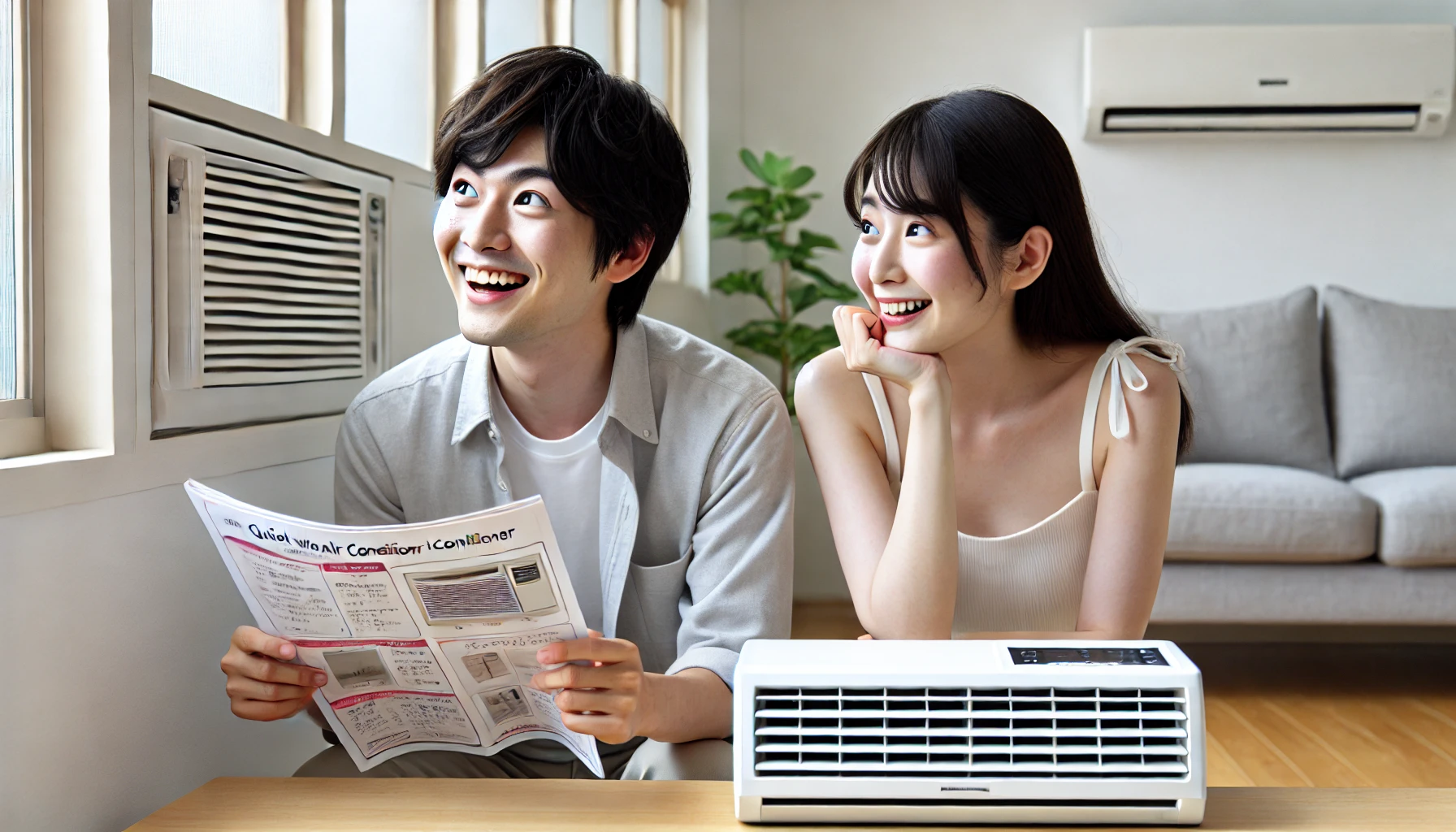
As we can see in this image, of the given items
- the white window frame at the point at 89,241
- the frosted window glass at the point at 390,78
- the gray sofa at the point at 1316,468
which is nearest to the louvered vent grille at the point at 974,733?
the white window frame at the point at 89,241

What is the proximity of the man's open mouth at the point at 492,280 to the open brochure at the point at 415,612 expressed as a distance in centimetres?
35

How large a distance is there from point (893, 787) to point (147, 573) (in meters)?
0.75

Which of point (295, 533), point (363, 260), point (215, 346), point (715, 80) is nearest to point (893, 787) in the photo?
point (295, 533)

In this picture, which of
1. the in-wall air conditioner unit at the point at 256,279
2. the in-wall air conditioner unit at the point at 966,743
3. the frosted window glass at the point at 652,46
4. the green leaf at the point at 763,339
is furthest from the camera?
the green leaf at the point at 763,339

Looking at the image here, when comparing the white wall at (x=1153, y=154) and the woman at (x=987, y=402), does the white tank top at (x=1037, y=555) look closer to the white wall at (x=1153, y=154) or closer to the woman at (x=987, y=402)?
the woman at (x=987, y=402)

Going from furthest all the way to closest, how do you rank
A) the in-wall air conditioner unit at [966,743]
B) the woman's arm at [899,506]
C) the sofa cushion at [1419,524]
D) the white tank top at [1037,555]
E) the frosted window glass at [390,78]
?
the sofa cushion at [1419,524] < the frosted window glass at [390,78] < the white tank top at [1037,555] < the woman's arm at [899,506] < the in-wall air conditioner unit at [966,743]

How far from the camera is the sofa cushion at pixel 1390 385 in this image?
3336 mm

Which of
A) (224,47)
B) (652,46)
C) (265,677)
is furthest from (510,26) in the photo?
(265,677)

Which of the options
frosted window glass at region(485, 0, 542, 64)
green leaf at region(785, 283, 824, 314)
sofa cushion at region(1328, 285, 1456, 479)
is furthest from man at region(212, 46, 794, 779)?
sofa cushion at region(1328, 285, 1456, 479)

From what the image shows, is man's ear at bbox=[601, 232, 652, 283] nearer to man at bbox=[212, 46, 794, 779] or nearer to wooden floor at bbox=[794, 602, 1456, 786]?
man at bbox=[212, 46, 794, 779]

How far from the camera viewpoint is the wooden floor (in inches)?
94.6

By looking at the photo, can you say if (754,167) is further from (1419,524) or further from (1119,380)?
(1119,380)

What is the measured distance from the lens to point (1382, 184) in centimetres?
392

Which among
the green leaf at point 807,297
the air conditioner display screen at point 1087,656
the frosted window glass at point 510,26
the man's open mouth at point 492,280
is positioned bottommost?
the air conditioner display screen at point 1087,656
